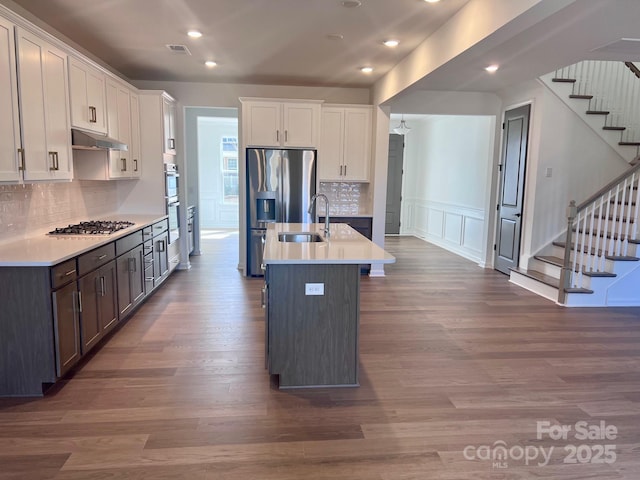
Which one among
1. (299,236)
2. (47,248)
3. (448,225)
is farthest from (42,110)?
(448,225)

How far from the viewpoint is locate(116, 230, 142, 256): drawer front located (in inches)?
152

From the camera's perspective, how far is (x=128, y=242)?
13.4ft

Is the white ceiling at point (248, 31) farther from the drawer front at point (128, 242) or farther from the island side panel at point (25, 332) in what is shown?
the island side panel at point (25, 332)

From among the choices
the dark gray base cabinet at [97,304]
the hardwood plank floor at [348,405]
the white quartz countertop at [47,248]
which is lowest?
the hardwood plank floor at [348,405]

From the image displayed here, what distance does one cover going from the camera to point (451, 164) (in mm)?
8844

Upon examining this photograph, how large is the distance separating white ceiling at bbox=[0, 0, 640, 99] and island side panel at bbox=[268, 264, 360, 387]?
196cm

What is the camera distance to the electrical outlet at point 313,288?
2.86 metres

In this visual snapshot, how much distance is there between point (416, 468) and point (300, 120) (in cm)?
491

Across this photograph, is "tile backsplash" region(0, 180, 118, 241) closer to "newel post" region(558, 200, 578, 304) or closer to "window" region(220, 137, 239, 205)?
"newel post" region(558, 200, 578, 304)

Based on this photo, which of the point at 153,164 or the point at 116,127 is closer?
the point at 116,127

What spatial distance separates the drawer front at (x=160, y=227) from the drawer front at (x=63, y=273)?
200cm

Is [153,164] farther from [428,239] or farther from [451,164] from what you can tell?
[428,239]

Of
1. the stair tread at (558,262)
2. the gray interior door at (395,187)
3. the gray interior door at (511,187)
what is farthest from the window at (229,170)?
the stair tread at (558,262)

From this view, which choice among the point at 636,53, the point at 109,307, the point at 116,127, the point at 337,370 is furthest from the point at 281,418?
the point at 636,53
